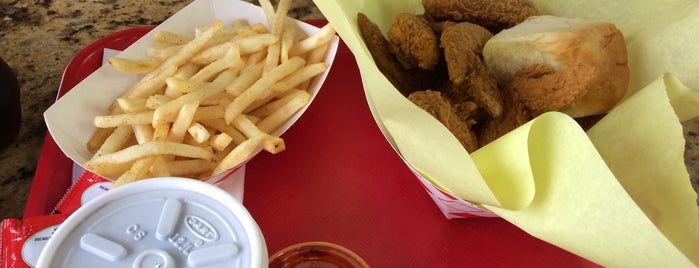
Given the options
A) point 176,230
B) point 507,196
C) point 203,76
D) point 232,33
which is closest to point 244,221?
point 176,230

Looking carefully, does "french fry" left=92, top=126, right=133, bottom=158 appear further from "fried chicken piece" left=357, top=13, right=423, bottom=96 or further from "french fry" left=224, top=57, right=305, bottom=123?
"fried chicken piece" left=357, top=13, right=423, bottom=96

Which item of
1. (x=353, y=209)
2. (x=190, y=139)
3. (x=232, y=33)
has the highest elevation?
(x=232, y=33)

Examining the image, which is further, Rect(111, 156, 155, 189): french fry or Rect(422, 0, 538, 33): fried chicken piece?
Rect(422, 0, 538, 33): fried chicken piece

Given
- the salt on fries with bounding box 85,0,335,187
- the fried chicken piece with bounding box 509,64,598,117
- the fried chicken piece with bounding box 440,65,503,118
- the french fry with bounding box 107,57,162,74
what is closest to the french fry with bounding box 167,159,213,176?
the salt on fries with bounding box 85,0,335,187

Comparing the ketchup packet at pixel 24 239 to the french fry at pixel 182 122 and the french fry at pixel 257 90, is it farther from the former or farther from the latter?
the french fry at pixel 257 90

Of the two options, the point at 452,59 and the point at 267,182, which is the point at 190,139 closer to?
the point at 267,182

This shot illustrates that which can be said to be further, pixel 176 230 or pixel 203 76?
pixel 203 76

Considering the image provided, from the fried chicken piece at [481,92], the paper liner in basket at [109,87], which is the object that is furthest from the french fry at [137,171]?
the fried chicken piece at [481,92]
